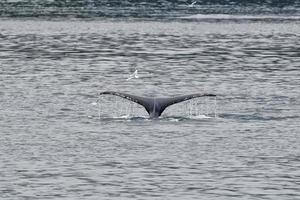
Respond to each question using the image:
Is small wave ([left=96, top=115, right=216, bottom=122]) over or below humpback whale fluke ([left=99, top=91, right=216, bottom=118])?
below

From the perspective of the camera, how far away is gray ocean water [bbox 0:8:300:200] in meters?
45.6

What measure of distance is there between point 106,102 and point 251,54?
58.7m

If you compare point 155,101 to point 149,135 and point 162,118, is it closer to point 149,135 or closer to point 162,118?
point 149,135

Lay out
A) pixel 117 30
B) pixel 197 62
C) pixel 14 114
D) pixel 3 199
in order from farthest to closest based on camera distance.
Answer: pixel 117 30, pixel 197 62, pixel 14 114, pixel 3 199

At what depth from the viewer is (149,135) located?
57.3m

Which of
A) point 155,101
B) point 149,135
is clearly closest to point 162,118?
point 155,101

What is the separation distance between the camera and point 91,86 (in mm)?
85938

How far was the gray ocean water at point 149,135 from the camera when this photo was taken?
1795 inches

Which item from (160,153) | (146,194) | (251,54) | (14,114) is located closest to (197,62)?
(251,54)

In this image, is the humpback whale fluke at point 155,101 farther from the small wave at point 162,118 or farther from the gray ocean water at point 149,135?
the small wave at point 162,118

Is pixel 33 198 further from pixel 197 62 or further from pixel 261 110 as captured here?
pixel 197 62

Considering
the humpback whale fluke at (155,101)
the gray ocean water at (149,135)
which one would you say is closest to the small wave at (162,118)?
the gray ocean water at (149,135)

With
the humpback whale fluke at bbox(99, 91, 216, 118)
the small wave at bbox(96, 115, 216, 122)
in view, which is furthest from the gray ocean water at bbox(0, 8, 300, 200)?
the humpback whale fluke at bbox(99, 91, 216, 118)

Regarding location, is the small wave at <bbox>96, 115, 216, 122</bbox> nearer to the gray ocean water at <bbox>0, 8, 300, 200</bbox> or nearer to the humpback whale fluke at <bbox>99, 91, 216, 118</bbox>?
the gray ocean water at <bbox>0, 8, 300, 200</bbox>
